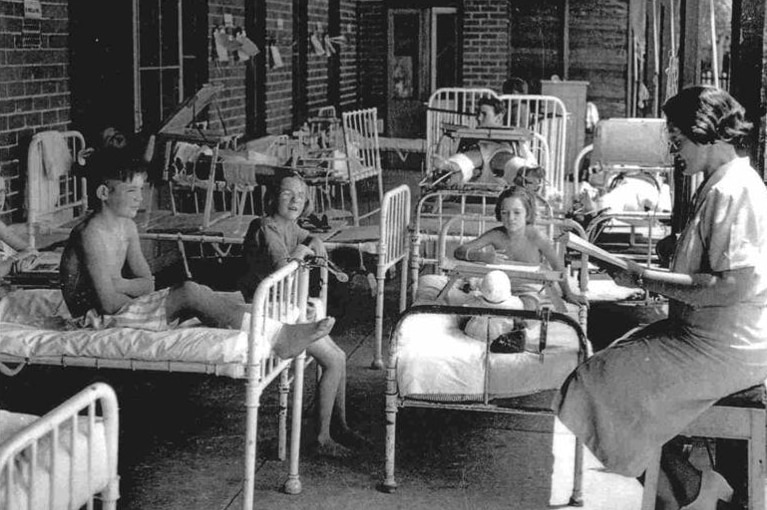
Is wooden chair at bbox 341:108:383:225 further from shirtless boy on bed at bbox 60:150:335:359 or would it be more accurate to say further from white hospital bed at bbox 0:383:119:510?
white hospital bed at bbox 0:383:119:510

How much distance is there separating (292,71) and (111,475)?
1054 cm

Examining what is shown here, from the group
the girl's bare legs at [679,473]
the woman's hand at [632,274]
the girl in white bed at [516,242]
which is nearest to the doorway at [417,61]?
the girl in white bed at [516,242]

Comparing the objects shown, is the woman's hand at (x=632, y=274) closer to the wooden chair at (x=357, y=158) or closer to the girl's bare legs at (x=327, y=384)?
the girl's bare legs at (x=327, y=384)

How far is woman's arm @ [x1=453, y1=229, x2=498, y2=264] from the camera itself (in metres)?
5.92

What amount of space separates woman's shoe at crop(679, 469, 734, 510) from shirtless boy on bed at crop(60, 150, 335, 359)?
6.18ft

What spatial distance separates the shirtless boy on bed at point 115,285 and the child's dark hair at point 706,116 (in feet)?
6.17

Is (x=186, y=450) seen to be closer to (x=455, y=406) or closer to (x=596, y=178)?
(x=455, y=406)

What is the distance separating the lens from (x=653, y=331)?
418 centimetres

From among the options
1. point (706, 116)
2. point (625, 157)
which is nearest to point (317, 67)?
point (625, 157)

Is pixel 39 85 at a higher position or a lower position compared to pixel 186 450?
higher

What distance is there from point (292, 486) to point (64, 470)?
1821 mm

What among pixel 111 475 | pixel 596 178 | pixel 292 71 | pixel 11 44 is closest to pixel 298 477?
pixel 111 475

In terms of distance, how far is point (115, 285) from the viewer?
500 centimetres

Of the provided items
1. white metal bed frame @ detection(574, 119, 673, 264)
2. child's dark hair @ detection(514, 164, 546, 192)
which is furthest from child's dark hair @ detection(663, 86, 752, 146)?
white metal bed frame @ detection(574, 119, 673, 264)
